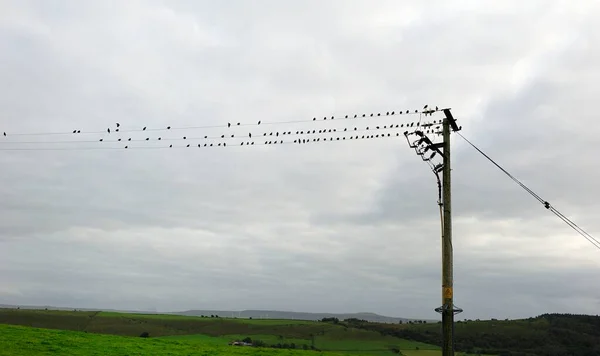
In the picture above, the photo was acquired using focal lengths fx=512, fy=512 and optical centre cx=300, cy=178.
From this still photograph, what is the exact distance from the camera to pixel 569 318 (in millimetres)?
169500

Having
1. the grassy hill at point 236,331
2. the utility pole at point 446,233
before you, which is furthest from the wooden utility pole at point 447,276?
the grassy hill at point 236,331

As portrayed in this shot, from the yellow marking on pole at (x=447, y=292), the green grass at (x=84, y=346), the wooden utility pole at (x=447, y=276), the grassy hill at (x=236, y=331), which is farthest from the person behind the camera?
the grassy hill at (x=236, y=331)

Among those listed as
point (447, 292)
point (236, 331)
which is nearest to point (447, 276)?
point (447, 292)

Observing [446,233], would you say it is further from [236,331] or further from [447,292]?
[236,331]

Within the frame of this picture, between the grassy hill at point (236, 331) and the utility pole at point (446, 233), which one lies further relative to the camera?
the grassy hill at point (236, 331)

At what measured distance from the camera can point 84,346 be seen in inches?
1622

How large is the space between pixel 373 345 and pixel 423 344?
18.0 meters

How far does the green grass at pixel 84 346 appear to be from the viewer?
122ft

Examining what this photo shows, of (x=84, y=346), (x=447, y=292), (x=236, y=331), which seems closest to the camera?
(x=447, y=292)

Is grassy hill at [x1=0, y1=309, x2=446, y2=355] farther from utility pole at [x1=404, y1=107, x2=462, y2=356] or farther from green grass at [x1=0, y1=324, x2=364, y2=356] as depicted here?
utility pole at [x1=404, y1=107, x2=462, y2=356]

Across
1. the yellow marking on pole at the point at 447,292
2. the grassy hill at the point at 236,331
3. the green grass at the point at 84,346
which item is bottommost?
the grassy hill at the point at 236,331

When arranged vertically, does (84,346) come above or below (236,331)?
above

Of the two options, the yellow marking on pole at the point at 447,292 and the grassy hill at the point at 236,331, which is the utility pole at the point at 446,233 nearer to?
the yellow marking on pole at the point at 447,292

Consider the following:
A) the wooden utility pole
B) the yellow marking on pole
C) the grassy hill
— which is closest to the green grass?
the wooden utility pole
